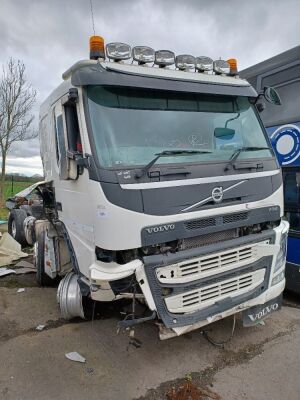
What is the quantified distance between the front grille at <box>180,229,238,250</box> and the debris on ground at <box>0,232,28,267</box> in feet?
16.5

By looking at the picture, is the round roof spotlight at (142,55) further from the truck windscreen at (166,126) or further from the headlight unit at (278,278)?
the headlight unit at (278,278)

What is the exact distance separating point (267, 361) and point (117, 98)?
2987mm

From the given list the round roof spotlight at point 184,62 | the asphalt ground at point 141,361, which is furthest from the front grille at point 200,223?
the round roof spotlight at point 184,62

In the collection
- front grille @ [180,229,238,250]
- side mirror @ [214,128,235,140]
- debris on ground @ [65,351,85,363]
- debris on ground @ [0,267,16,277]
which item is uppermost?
side mirror @ [214,128,235,140]

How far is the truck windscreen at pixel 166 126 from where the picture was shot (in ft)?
10.1

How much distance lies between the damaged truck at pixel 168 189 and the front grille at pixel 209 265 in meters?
0.01

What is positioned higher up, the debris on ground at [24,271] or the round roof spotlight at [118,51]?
the round roof spotlight at [118,51]

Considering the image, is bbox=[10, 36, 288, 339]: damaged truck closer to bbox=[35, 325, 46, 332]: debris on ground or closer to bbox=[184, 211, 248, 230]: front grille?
bbox=[184, 211, 248, 230]: front grille

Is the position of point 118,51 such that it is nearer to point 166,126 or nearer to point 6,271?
point 166,126

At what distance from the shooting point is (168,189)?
301cm

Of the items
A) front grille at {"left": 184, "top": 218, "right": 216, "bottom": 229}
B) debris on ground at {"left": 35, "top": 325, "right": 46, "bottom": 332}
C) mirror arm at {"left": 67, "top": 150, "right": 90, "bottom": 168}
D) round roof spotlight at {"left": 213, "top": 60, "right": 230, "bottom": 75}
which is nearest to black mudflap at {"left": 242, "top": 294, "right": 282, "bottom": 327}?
front grille at {"left": 184, "top": 218, "right": 216, "bottom": 229}

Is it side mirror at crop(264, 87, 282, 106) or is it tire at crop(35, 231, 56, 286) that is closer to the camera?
side mirror at crop(264, 87, 282, 106)

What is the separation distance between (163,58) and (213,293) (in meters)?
2.45

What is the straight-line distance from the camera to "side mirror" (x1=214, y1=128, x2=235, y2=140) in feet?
12.0
